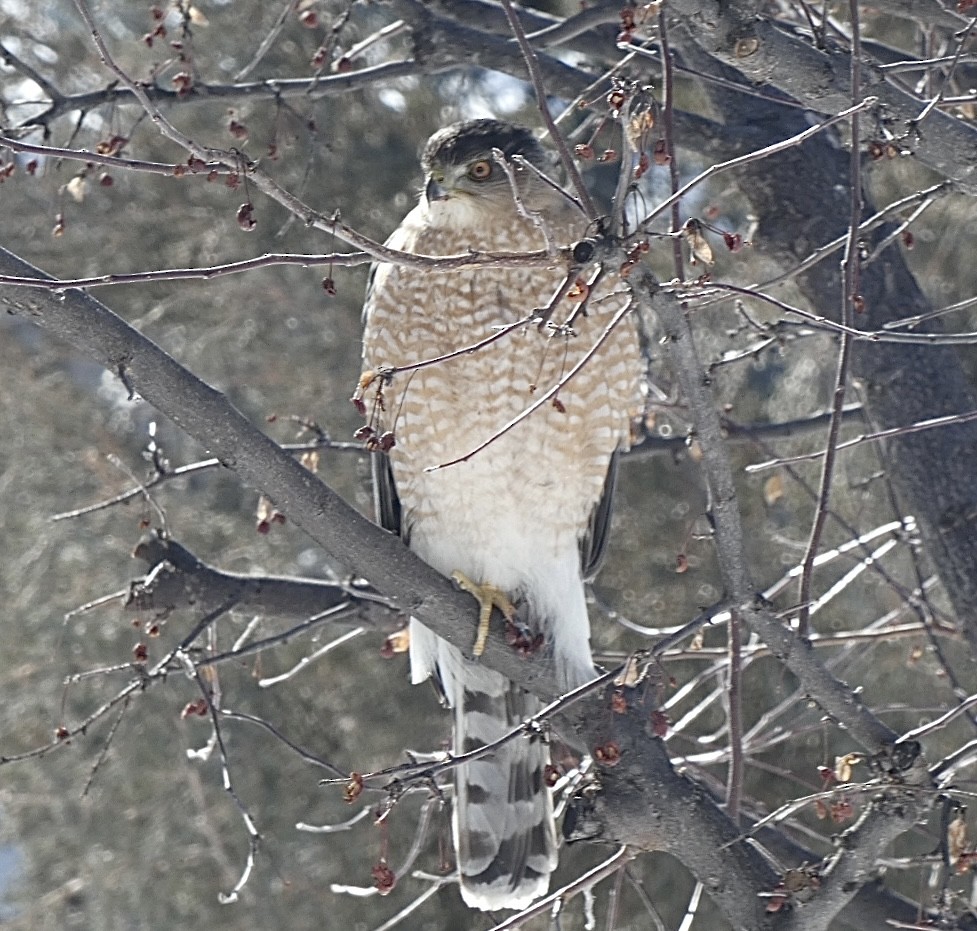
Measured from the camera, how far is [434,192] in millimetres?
4316

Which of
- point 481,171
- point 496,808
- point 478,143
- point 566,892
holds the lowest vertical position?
point 566,892

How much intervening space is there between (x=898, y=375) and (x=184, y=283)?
400 centimetres

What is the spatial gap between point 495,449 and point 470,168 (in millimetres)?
786

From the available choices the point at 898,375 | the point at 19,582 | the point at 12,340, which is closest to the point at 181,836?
the point at 19,582

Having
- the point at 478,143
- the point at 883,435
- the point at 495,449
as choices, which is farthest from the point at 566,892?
the point at 478,143

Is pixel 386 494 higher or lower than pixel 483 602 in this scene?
higher

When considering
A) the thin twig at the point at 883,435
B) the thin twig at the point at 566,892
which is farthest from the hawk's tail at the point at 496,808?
the thin twig at the point at 883,435

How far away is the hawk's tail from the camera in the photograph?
4.16 meters

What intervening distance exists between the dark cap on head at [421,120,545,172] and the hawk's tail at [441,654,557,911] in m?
1.42

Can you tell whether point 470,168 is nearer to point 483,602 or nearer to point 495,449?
point 495,449

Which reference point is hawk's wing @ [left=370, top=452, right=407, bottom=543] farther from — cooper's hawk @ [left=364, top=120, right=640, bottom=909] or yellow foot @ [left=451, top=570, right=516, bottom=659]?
yellow foot @ [left=451, top=570, right=516, bottom=659]

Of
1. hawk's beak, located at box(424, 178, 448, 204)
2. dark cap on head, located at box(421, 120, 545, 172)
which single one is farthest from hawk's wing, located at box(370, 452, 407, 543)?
dark cap on head, located at box(421, 120, 545, 172)

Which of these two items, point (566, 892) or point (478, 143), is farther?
point (478, 143)

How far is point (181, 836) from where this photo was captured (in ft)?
23.5
